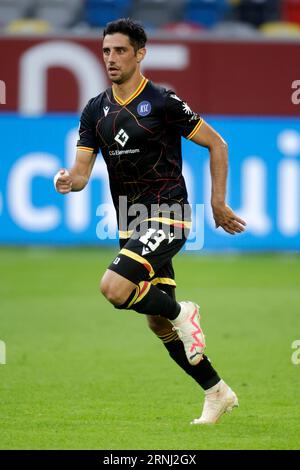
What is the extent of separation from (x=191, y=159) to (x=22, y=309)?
15.0 feet

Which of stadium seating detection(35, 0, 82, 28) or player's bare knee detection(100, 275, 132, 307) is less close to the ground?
stadium seating detection(35, 0, 82, 28)

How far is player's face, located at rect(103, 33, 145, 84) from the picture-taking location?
7078mm

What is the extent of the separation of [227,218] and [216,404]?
1.20 metres

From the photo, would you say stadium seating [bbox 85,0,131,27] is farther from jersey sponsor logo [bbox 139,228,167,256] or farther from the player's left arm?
jersey sponsor logo [bbox 139,228,167,256]

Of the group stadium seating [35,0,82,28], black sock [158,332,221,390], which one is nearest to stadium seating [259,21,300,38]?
stadium seating [35,0,82,28]

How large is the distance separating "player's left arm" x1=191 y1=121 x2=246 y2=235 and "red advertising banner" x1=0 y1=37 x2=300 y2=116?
965 centimetres

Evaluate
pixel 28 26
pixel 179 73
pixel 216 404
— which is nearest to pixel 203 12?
pixel 179 73

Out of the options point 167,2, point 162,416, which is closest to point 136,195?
point 162,416

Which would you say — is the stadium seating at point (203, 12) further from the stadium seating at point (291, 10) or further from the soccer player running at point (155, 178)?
the soccer player running at point (155, 178)

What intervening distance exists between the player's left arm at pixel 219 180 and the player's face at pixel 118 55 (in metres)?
0.63

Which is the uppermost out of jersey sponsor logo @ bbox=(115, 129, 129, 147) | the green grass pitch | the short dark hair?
the short dark hair

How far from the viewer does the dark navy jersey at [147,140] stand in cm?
707

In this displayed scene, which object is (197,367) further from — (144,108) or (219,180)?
(144,108)

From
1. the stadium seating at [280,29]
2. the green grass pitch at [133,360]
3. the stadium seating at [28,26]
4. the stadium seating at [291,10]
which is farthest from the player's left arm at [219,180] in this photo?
the stadium seating at [291,10]
